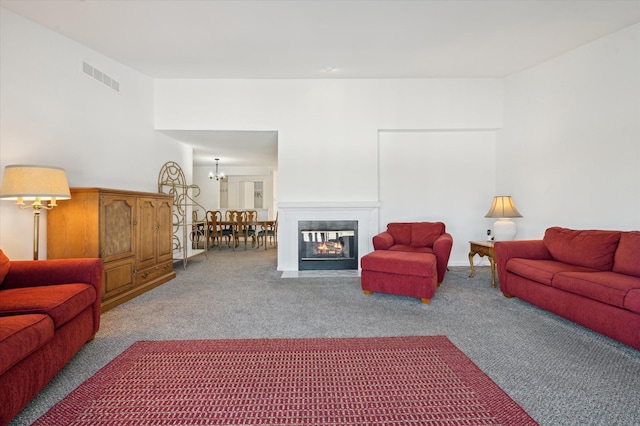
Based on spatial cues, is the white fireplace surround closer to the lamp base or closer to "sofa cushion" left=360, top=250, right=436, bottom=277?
"sofa cushion" left=360, top=250, right=436, bottom=277

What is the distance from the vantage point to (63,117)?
3330 millimetres

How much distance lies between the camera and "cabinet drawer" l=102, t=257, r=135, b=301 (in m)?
3.07

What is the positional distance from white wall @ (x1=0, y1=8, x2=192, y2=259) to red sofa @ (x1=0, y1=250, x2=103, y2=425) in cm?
111

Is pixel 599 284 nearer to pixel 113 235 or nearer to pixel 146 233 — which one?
pixel 113 235

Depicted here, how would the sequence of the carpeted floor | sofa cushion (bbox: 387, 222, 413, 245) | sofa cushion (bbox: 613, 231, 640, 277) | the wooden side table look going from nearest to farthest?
the carpeted floor, sofa cushion (bbox: 613, 231, 640, 277), the wooden side table, sofa cushion (bbox: 387, 222, 413, 245)

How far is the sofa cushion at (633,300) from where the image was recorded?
6.82 feet

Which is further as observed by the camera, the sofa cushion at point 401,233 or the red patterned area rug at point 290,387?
the sofa cushion at point 401,233

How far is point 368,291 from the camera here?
11.5 ft

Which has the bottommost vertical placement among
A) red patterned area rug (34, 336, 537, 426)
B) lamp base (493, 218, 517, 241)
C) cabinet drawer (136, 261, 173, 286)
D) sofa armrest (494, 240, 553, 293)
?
red patterned area rug (34, 336, 537, 426)

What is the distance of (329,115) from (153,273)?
3448 millimetres

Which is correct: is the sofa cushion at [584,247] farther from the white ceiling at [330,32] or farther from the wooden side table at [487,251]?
the white ceiling at [330,32]

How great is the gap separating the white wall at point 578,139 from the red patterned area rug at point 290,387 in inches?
109

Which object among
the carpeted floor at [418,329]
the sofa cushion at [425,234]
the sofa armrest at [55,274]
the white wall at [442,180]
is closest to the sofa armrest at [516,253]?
the carpeted floor at [418,329]

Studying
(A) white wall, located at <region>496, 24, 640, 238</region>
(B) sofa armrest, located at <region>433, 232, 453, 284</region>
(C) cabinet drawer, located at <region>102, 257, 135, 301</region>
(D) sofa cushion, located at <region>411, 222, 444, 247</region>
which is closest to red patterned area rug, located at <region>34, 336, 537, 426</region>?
(C) cabinet drawer, located at <region>102, 257, 135, 301</region>
